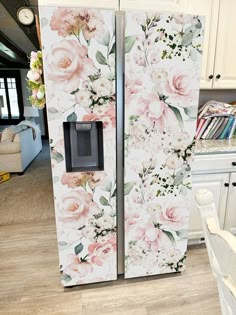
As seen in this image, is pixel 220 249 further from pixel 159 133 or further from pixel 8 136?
pixel 8 136

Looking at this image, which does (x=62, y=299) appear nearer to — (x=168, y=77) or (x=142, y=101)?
(x=142, y=101)

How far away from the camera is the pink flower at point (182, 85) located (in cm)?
145

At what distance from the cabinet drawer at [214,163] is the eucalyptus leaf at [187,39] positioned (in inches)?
34.3

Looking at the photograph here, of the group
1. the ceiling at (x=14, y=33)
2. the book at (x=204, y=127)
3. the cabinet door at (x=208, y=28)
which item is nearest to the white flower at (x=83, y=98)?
the cabinet door at (x=208, y=28)

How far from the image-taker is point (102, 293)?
172 centimetres

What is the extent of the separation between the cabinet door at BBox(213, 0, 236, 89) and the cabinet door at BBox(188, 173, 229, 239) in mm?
848

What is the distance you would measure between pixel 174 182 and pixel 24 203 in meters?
2.22

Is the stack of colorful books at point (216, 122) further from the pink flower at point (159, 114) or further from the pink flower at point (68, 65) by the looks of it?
the pink flower at point (68, 65)

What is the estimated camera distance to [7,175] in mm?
4004

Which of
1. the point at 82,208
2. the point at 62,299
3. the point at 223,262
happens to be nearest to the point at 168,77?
the point at 82,208

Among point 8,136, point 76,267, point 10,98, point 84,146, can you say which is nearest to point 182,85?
point 84,146

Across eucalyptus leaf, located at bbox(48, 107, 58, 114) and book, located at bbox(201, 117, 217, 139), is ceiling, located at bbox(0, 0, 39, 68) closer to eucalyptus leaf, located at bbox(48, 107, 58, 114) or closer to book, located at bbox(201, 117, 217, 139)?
eucalyptus leaf, located at bbox(48, 107, 58, 114)

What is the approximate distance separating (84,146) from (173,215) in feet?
2.64

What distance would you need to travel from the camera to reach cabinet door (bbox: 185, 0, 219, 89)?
1.91m
